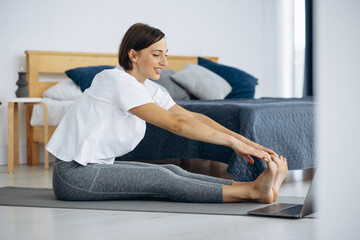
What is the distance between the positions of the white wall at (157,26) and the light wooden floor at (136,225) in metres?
2.33

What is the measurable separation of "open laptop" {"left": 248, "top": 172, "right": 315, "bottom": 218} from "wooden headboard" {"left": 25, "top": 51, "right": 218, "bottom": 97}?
2.69 meters

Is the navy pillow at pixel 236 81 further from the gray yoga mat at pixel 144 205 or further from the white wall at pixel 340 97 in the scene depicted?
the white wall at pixel 340 97

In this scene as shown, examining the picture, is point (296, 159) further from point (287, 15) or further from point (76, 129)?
point (287, 15)

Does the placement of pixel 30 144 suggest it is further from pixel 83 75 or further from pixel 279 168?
pixel 279 168

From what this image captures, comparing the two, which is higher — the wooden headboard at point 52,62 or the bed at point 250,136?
the wooden headboard at point 52,62

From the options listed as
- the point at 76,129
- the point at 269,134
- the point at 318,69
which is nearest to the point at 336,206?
the point at 318,69

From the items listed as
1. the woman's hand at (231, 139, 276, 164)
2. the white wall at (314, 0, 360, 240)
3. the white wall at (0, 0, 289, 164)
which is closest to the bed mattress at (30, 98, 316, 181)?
the woman's hand at (231, 139, 276, 164)

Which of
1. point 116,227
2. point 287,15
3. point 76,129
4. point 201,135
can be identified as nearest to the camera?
point 116,227

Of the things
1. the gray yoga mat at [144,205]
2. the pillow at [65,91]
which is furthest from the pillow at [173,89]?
the gray yoga mat at [144,205]

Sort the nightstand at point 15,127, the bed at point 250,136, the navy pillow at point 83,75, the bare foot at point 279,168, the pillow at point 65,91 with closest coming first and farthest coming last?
the bare foot at point 279,168, the bed at point 250,136, the nightstand at point 15,127, the navy pillow at point 83,75, the pillow at point 65,91

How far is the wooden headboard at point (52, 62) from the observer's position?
13.3 feet

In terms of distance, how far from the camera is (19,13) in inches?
161

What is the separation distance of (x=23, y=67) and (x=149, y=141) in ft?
5.50

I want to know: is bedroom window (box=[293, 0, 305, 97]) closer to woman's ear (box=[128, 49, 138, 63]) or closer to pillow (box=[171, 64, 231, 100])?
pillow (box=[171, 64, 231, 100])
